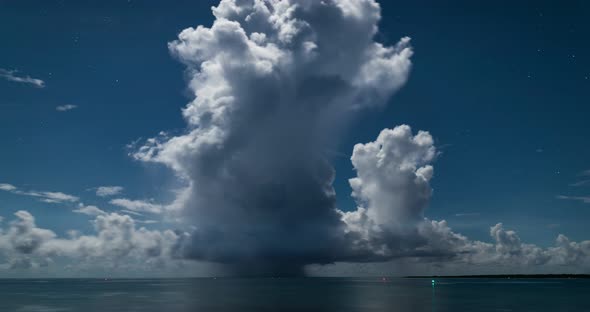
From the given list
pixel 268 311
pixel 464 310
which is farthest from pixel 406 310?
pixel 268 311

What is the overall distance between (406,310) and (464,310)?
682 inches

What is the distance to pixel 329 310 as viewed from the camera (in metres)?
104

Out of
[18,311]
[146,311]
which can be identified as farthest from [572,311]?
[18,311]

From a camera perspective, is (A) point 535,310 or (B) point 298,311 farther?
(A) point 535,310

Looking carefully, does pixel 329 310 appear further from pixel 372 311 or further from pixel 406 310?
pixel 406 310

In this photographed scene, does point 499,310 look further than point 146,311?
Yes

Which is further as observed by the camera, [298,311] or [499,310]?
[499,310]

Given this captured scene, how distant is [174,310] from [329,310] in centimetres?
3808

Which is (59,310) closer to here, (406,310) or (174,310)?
(174,310)

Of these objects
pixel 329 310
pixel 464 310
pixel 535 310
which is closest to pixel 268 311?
pixel 329 310

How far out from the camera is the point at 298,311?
10056cm

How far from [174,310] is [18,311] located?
4026 centimetres

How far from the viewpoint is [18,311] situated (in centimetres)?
10856

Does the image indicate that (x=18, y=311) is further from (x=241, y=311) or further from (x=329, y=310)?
(x=329, y=310)
